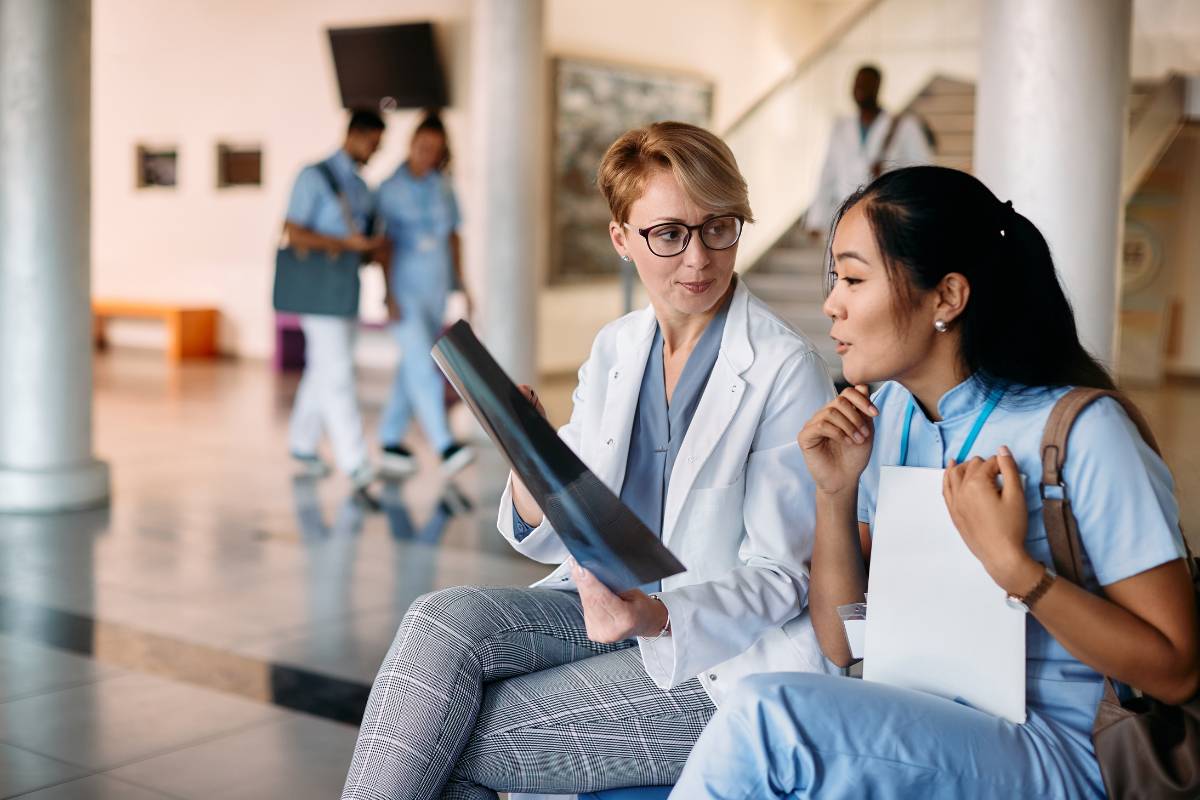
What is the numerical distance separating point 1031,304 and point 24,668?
317cm

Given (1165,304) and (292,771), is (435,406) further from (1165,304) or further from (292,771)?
(1165,304)

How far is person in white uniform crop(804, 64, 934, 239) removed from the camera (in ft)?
27.6

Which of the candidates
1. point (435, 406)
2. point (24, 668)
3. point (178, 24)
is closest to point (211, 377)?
point (178, 24)

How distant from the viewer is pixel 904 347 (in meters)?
1.77

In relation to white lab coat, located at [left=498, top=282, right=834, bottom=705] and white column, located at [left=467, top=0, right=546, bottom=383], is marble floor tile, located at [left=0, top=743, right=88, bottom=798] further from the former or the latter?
white column, located at [left=467, top=0, right=546, bottom=383]

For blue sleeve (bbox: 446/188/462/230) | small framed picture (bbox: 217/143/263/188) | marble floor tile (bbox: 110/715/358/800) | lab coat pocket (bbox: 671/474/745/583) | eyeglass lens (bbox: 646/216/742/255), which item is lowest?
marble floor tile (bbox: 110/715/358/800)

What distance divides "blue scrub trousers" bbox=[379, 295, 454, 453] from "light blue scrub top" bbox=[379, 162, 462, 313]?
52mm

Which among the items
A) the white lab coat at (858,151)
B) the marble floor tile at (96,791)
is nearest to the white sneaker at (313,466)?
the white lab coat at (858,151)

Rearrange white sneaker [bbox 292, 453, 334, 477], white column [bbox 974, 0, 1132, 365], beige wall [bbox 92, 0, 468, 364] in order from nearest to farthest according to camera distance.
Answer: white column [bbox 974, 0, 1132, 365] < white sneaker [bbox 292, 453, 334, 477] < beige wall [bbox 92, 0, 468, 364]

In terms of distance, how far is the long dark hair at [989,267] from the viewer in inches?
67.5

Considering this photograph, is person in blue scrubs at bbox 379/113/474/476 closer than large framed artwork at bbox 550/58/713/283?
Yes

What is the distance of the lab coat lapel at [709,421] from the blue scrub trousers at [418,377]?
5.35m

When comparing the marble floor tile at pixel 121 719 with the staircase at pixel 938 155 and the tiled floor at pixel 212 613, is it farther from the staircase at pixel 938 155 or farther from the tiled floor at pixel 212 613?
the staircase at pixel 938 155

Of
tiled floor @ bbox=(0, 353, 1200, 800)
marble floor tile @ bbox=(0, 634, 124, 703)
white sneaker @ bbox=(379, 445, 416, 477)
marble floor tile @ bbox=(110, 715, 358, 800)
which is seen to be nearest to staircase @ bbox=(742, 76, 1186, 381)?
tiled floor @ bbox=(0, 353, 1200, 800)
